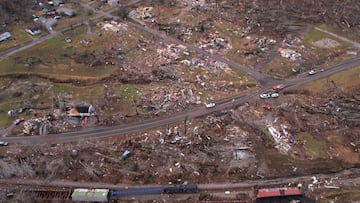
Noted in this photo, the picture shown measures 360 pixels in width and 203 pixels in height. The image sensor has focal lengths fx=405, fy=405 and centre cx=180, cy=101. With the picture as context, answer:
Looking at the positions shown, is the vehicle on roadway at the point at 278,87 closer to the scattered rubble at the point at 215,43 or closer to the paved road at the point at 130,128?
the paved road at the point at 130,128

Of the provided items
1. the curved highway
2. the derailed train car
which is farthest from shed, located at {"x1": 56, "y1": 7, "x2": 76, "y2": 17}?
the derailed train car

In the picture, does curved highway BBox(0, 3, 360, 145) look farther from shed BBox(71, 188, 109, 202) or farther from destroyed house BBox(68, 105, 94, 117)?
shed BBox(71, 188, 109, 202)

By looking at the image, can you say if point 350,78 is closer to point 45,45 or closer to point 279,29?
point 279,29

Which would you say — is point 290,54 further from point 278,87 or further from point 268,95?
point 268,95

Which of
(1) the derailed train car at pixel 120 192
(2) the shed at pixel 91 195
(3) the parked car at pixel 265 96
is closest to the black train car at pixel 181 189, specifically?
(1) the derailed train car at pixel 120 192

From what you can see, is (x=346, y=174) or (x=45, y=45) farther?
(x=45, y=45)

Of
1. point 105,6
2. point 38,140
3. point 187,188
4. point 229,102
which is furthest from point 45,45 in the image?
point 187,188
